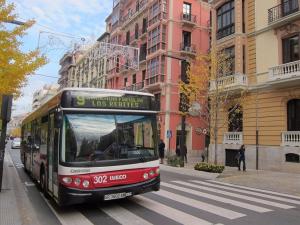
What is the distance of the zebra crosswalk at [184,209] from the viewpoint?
24.8 feet

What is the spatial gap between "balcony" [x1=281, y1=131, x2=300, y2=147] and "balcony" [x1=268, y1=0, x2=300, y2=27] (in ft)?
22.4

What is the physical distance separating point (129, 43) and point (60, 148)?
42.1 metres

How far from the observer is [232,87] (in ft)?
81.1

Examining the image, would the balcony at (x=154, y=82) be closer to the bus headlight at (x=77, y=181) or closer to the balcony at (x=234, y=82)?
the balcony at (x=234, y=82)

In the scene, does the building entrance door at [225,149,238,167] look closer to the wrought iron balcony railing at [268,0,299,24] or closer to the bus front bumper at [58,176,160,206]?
the wrought iron balcony railing at [268,0,299,24]

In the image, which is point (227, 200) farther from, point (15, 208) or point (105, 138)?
point (15, 208)

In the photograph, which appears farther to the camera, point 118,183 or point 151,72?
point 151,72

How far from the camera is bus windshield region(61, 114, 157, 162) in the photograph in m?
7.80

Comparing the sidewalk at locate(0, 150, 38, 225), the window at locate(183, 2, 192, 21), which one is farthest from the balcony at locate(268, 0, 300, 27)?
the sidewalk at locate(0, 150, 38, 225)

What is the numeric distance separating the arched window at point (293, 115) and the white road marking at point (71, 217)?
55.4 ft

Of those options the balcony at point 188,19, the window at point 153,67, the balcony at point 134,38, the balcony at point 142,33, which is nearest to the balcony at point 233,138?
the window at point 153,67

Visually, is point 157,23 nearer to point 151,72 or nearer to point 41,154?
point 151,72

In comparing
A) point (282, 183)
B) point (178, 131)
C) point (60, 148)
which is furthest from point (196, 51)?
point (60, 148)

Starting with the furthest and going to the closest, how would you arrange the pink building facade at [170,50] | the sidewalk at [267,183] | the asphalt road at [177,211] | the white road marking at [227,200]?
the pink building facade at [170,50] → the sidewalk at [267,183] → the white road marking at [227,200] → the asphalt road at [177,211]
